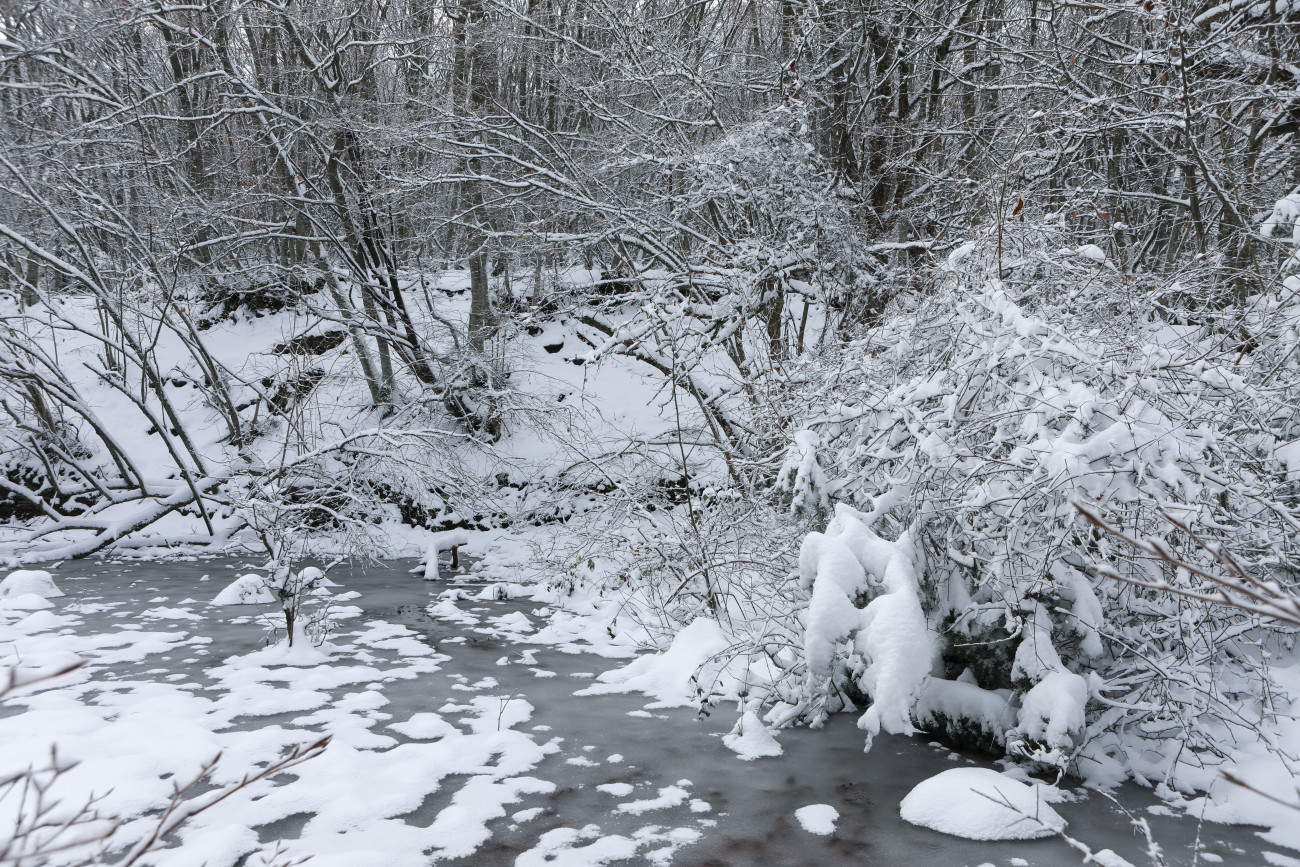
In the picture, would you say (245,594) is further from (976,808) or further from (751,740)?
(976,808)

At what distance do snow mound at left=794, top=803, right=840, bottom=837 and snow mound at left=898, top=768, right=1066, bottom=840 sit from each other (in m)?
0.35

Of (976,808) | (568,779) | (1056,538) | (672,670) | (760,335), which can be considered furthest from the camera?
(760,335)

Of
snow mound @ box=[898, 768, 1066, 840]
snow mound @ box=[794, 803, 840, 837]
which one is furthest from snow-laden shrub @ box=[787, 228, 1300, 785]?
snow mound @ box=[794, 803, 840, 837]

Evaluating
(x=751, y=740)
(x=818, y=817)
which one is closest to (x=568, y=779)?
(x=751, y=740)

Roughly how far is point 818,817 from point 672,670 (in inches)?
95.6

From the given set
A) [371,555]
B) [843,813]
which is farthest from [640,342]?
[843,813]

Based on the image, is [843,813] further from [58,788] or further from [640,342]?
[640,342]

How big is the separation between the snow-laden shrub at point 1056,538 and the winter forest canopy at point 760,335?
28 millimetres

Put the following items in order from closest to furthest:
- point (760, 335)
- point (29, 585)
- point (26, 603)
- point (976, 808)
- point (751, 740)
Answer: point (976, 808) → point (751, 740) → point (26, 603) → point (29, 585) → point (760, 335)

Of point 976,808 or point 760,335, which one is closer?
point 976,808

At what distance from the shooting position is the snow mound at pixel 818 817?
152 inches

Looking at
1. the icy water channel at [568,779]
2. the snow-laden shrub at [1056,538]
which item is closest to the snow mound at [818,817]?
A: the icy water channel at [568,779]

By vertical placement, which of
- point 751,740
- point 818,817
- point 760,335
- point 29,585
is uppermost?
point 760,335

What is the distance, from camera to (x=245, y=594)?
27.6 ft
